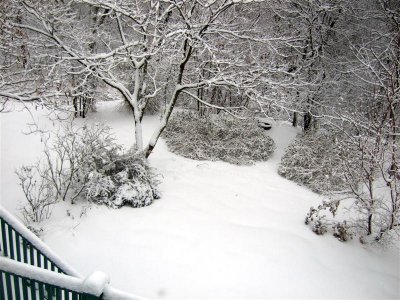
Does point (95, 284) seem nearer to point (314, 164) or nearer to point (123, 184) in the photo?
point (123, 184)

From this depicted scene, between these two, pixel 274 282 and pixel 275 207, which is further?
pixel 275 207

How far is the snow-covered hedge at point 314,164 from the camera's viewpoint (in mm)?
9344

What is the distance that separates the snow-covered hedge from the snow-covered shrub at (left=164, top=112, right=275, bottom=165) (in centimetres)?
108

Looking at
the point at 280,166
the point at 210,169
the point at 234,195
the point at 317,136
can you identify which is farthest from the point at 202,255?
the point at 317,136

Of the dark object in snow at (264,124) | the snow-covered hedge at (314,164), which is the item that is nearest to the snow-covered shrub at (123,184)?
the snow-covered hedge at (314,164)

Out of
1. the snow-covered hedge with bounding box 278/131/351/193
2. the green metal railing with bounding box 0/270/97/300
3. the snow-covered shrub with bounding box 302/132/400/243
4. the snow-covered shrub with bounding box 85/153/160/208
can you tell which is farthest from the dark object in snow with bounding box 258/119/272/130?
the green metal railing with bounding box 0/270/97/300

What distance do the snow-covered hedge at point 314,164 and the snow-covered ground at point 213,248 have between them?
1.02 metres

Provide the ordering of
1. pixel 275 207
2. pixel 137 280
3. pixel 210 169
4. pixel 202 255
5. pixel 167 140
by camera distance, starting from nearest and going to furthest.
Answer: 1. pixel 137 280
2. pixel 202 255
3. pixel 275 207
4. pixel 210 169
5. pixel 167 140

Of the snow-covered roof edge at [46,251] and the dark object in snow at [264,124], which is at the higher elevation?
the snow-covered roof edge at [46,251]

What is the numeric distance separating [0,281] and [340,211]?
7.77 metres

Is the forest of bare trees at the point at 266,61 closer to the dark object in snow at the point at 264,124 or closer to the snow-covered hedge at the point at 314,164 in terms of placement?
the snow-covered hedge at the point at 314,164

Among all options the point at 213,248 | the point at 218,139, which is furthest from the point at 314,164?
the point at 213,248

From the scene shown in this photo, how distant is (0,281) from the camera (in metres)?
2.91

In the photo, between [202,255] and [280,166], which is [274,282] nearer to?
[202,255]
